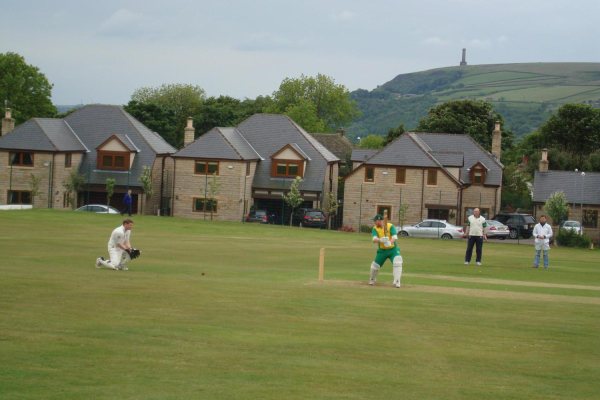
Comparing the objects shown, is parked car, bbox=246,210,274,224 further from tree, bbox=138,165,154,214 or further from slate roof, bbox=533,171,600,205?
slate roof, bbox=533,171,600,205

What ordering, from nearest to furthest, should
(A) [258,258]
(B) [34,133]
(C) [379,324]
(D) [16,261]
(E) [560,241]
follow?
(C) [379,324] < (D) [16,261] < (A) [258,258] < (E) [560,241] < (B) [34,133]

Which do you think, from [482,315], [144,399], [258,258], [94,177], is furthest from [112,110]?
[144,399]

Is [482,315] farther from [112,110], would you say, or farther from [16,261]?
[112,110]

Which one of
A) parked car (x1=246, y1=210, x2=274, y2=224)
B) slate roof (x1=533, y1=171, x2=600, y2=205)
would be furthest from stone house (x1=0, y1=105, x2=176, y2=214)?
slate roof (x1=533, y1=171, x2=600, y2=205)

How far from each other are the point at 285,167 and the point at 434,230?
54.1 feet

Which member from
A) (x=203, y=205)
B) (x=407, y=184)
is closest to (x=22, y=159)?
(x=203, y=205)

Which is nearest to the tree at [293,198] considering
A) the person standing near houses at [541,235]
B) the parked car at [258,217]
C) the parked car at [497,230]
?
the parked car at [258,217]

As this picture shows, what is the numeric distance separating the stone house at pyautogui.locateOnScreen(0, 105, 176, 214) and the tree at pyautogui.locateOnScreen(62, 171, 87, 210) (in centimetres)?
64

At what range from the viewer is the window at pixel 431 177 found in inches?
2476

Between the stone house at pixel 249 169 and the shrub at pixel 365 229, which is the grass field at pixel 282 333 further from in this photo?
the stone house at pixel 249 169

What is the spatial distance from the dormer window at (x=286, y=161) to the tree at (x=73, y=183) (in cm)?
1564

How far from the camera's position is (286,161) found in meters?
66.9

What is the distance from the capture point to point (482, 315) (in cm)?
1573

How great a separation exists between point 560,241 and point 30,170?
40445 mm
